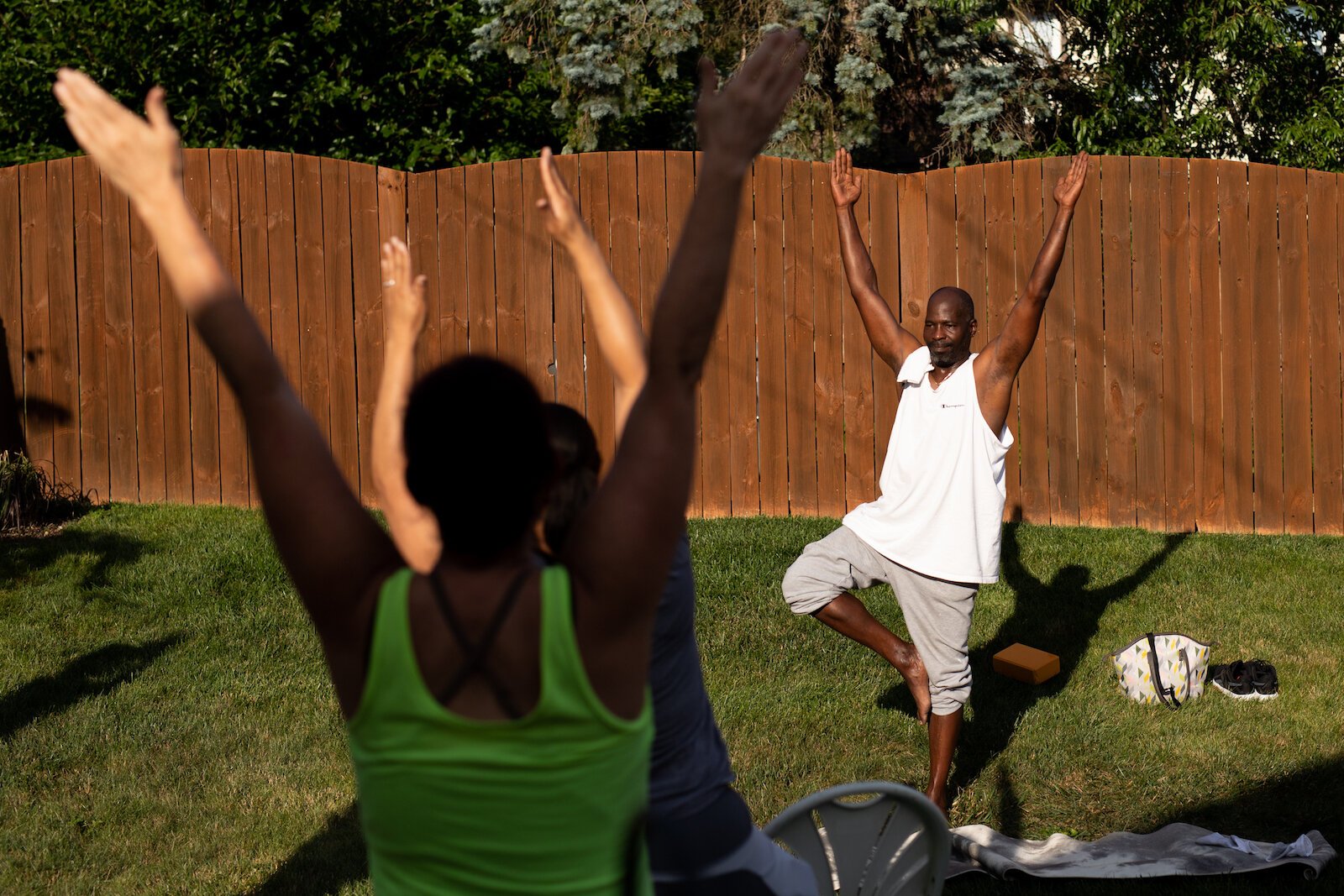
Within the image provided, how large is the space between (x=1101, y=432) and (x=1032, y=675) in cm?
289

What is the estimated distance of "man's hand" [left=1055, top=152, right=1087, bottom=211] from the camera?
503 cm

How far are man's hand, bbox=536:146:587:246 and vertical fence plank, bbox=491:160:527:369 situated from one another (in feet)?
21.5

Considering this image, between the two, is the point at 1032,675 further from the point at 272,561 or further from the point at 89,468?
the point at 89,468

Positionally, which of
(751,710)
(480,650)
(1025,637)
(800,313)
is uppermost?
(800,313)

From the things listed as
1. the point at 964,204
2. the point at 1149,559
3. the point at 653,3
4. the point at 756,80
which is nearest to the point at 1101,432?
the point at 1149,559

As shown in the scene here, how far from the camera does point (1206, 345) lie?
859cm

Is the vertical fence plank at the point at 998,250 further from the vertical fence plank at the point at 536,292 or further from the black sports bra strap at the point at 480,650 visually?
the black sports bra strap at the point at 480,650

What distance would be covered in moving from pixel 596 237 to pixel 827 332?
63.4 inches

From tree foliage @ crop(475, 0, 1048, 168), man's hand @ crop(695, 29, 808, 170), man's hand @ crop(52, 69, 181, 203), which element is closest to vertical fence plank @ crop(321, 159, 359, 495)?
tree foliage @ crop(475, 0, 1048, 168)

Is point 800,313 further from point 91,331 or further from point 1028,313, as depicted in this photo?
point 91,331

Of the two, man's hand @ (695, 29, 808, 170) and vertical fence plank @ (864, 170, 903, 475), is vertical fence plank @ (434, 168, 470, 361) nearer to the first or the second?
vertical fence plank @ (864, 170, 903, 475)

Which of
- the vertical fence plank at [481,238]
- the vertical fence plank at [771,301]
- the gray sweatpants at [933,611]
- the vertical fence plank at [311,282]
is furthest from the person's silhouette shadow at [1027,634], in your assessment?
the vertical fence plank at [311,282]

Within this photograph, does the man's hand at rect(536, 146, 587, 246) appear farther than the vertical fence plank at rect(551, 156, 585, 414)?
No

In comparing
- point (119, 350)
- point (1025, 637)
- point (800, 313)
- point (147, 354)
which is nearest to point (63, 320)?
point (119, 350)
